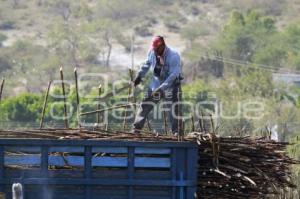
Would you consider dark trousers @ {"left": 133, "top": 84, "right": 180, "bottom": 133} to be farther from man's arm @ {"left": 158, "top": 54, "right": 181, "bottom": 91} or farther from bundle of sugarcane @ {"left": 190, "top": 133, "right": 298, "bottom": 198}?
bundle of sugarcane @ {"left": 190, "top": 133, "right": 298, "bottom": 198}

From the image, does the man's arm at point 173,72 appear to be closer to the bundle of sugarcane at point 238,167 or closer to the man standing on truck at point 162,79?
the man standing on truck at point 162,79

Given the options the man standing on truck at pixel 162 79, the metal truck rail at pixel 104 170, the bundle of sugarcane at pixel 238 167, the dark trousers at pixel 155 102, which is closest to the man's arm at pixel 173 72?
the man standing on truck at pixel 162 79

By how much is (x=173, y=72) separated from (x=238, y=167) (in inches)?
80.8

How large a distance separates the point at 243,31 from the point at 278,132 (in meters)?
41.5

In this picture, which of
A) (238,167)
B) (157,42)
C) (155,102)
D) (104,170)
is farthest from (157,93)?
(104,170)

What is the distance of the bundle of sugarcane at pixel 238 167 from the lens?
37.3 ft

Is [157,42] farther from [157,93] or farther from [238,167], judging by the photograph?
[238,167]

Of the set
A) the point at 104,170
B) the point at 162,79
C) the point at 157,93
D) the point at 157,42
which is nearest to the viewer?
the point at 104,170

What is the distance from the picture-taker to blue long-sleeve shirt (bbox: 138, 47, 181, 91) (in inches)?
518

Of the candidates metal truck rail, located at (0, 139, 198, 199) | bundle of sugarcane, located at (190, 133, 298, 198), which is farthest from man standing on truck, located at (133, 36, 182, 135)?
metal truck rail, located at (0, 139, 198, 199)

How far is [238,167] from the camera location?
11484 mm

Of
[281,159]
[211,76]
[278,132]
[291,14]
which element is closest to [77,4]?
[291,14]

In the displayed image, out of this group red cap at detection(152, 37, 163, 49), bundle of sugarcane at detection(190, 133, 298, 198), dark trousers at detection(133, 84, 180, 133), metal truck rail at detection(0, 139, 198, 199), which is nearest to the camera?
metal truck rail at detection(0, 139, 198, 199)

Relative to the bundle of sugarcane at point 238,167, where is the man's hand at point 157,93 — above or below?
above
